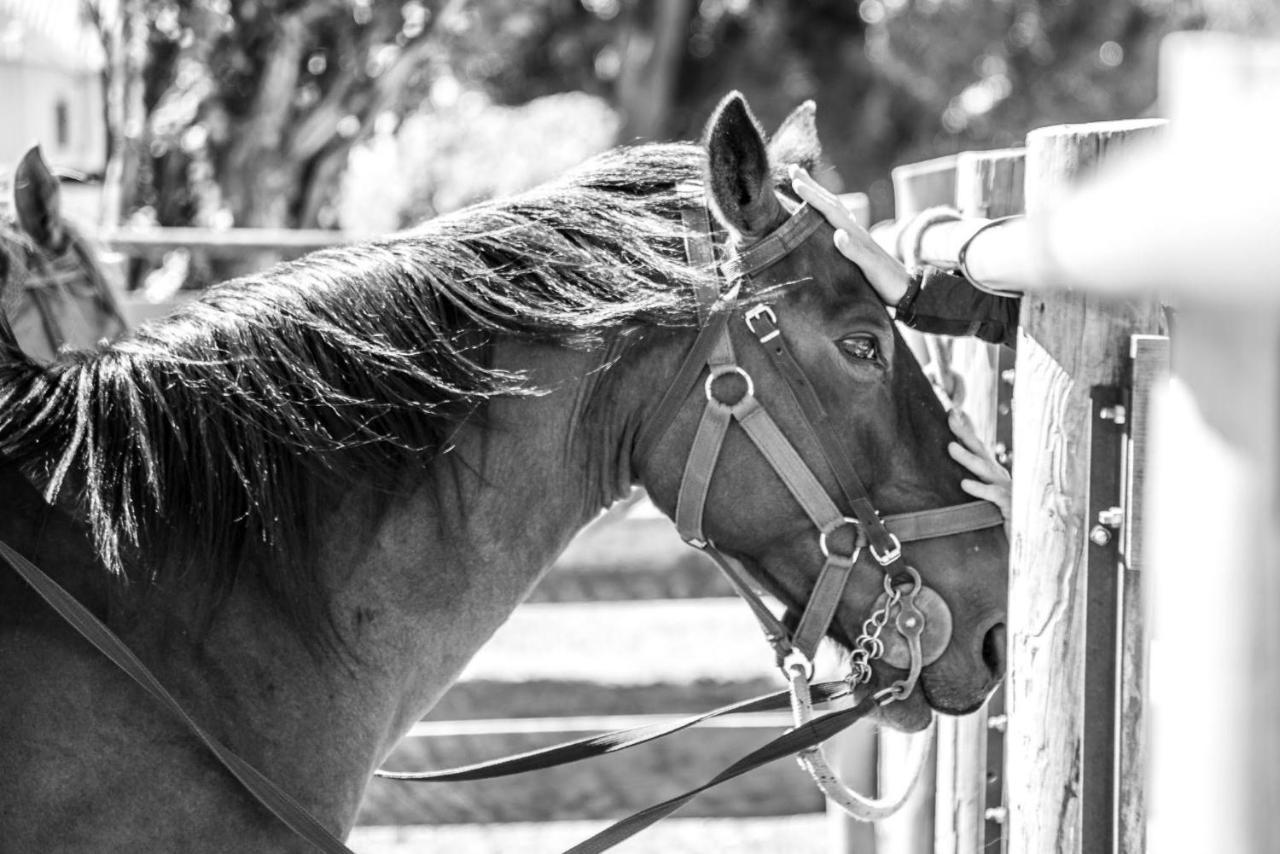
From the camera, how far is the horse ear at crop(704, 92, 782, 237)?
188cm

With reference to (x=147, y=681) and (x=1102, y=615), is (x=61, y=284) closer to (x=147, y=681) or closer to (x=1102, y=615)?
(x=147, y=681)

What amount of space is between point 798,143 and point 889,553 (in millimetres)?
727

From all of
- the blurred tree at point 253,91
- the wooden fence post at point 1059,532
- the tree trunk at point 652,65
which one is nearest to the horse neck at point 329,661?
the wooden fence post at point 1059,532

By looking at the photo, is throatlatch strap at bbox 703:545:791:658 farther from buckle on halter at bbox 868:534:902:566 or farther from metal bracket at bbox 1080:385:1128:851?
metal bracket at bbox 1080:385:1128:851

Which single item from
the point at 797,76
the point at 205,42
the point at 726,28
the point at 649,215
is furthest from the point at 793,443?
the point at 726,28

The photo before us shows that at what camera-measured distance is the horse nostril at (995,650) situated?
207 centimetres

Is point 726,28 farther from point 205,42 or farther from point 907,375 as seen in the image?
point 907,375

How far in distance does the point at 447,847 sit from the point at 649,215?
10.8 ft

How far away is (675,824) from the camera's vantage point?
4719 mm

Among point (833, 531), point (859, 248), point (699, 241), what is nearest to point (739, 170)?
point (699, 241)

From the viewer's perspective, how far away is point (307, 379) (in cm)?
188

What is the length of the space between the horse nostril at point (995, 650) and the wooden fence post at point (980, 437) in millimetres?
331

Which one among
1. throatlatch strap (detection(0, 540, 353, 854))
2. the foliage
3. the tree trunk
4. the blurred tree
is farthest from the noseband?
the tree trunk

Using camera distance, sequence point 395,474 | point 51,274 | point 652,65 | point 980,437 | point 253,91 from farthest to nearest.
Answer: point 652,65 < point 253,91 < point 51,274 < point 980,437 < point 395,474
